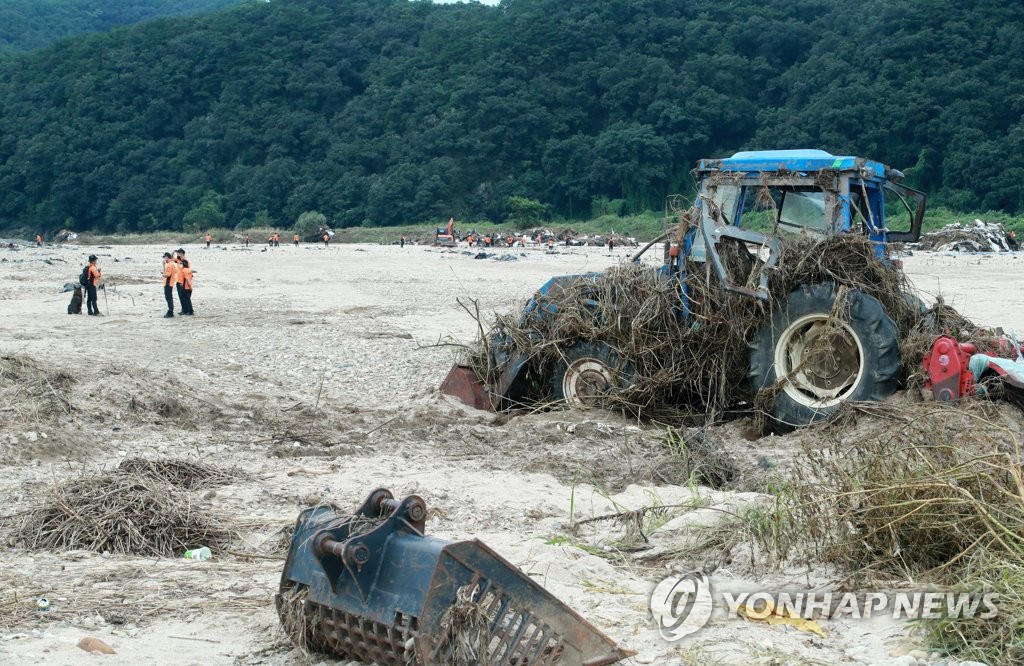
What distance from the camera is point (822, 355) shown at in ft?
27.1

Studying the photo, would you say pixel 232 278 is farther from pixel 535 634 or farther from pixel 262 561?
pixel 535 634

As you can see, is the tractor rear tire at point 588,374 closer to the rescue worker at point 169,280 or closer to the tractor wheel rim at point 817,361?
the tractor wheel rim at point 817,361

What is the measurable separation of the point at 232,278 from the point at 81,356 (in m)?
16.7

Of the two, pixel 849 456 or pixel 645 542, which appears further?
pixel 645 542

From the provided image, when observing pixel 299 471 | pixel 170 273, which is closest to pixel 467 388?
pixel 299 471

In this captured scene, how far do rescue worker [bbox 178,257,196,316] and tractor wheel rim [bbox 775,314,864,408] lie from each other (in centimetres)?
1182

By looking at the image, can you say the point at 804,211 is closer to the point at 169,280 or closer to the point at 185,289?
the point at 169,280

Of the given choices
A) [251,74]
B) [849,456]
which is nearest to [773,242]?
[849,456]

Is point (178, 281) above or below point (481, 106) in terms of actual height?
below

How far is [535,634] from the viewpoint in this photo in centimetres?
365

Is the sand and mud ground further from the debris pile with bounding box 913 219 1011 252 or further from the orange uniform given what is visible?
the debris pile with bounding box 913 219 1011 252

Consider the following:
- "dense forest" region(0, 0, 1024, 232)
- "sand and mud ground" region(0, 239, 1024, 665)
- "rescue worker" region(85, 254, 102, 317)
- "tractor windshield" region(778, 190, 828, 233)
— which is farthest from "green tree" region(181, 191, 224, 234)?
"tractor windshield" region(778, 190, 828, 233)

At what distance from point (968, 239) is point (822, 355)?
1244 inches

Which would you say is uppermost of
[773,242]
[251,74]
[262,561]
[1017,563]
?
[251,74]
